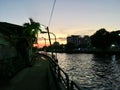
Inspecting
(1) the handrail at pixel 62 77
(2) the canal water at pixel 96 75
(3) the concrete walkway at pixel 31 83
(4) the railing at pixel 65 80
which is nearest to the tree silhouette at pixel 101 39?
(2) the canal water at pixel 96 75

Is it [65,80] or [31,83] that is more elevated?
[65,80]

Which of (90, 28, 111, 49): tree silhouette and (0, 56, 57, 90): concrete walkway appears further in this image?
(90, 28, 111, 49): tree silhouette

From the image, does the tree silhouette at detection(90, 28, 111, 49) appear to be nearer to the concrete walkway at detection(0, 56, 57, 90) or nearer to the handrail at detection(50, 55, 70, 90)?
the concrete walkway at detection(0, 56, 57, 90)

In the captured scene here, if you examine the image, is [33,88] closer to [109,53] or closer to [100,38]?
[100,38]

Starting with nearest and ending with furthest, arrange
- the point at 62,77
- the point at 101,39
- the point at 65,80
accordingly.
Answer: the point at 65,80 < the point at 62,77 < the point at 101,39

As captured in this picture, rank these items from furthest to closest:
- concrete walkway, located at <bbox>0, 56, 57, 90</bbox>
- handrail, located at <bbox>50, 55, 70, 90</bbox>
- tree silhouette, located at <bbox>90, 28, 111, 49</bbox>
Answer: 1. tree silhouette, located at <bbox>90, 28, 111, 49</bbox>
2. concrete walkway, located at <bbox>0, 56, 57, 90</bbox>
3. handrail, located at <bbox>50, 55, 70, 90</bbox>

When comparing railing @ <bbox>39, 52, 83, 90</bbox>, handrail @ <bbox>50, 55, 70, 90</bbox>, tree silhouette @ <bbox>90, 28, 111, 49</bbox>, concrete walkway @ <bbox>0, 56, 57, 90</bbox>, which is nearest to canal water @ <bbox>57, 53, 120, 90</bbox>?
railing @ <bbox>39, 52, 83, 90</bbox>

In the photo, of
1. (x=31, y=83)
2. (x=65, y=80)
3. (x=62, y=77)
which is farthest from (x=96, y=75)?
(x=65, y=80)

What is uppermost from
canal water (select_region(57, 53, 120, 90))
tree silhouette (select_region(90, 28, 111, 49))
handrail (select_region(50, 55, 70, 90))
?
tree silhouette (select_region(90, 28, 111, 49))

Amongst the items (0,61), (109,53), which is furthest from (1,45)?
(109,53)

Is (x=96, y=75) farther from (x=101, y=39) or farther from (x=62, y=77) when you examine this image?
(x=101, y=39)

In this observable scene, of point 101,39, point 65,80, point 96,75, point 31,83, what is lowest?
point 96,75

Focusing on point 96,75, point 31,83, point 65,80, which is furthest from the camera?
point 96,75

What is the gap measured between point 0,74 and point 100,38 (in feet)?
477
